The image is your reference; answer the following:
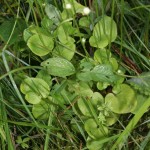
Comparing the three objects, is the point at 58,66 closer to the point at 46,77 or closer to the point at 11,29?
the point at 46,77

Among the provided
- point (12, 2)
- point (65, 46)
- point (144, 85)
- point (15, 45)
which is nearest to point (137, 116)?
point (144, 85)

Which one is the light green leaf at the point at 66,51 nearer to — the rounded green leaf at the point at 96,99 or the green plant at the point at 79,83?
the green plant at the point at 79,83

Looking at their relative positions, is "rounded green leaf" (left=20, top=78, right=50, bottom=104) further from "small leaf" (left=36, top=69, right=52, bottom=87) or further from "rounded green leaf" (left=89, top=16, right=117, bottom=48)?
"rounded green leaf" (left=89, top=16, right=117, bottom=48)

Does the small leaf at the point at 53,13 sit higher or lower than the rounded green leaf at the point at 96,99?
higher

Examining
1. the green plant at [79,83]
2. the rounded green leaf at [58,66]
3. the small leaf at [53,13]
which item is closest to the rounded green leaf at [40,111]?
the green plant at [79,83]

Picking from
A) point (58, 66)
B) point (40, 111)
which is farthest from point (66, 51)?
point (40, 111)

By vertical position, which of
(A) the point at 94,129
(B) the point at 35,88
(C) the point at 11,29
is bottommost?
(A) the point at 94,129

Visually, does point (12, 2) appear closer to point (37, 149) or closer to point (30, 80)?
point (30, 80)
